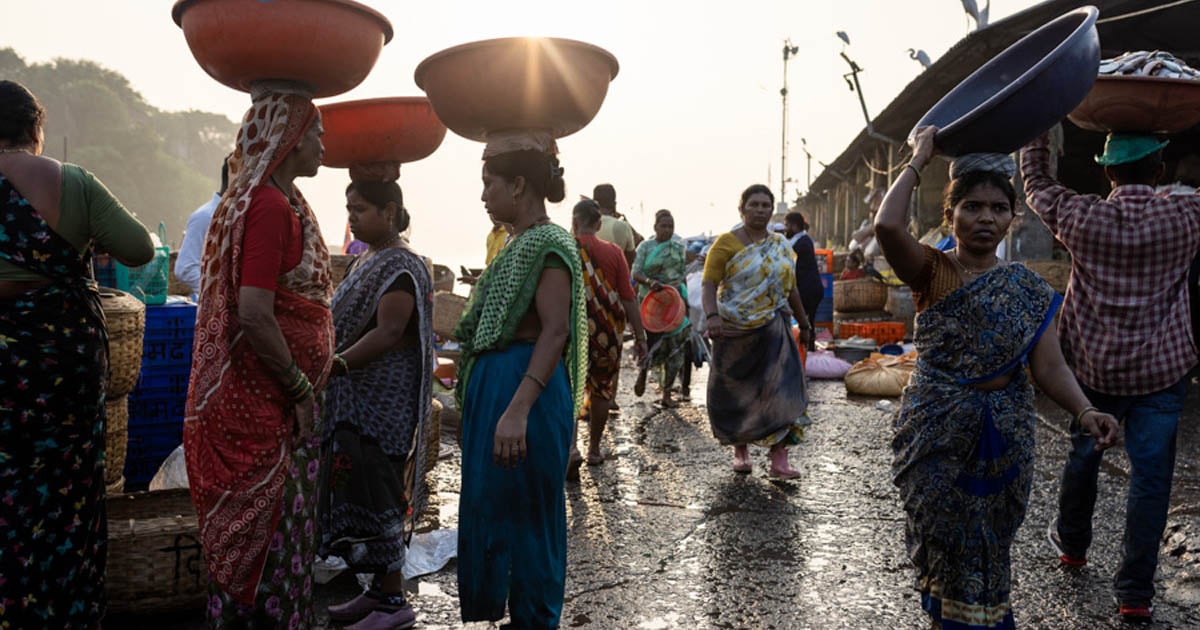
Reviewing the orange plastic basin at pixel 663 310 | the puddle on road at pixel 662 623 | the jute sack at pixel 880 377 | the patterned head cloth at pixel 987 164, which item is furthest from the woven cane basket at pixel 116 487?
the jute sack at pixel 880 377

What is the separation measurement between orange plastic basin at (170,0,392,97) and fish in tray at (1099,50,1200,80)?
8.86 feet

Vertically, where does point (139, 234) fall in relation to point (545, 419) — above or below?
above

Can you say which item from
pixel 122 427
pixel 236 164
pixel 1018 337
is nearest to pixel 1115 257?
pixel 1018 337

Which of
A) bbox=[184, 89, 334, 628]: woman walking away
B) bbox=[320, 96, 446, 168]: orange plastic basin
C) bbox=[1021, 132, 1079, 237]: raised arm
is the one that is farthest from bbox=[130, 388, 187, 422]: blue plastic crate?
bbox=[1021, 132, 1079, 237]: raised arm

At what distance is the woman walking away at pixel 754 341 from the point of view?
210 inches

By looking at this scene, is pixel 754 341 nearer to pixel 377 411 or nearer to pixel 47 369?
pixel 377 411

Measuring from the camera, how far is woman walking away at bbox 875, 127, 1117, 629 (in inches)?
98.4

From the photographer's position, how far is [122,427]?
3.81 metres

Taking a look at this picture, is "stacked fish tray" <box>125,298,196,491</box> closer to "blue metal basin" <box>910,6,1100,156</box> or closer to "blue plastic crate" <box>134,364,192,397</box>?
"blue plastic crate" <box>134,364,192,397</box>

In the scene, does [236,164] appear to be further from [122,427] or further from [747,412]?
[747,412]

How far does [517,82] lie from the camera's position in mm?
2479

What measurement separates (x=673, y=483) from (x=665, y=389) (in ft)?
9.66

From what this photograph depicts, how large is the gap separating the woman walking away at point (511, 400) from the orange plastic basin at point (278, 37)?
52cm

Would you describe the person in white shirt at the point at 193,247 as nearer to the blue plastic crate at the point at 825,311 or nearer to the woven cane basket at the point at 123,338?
the woven cane basket at the point at 123,338
